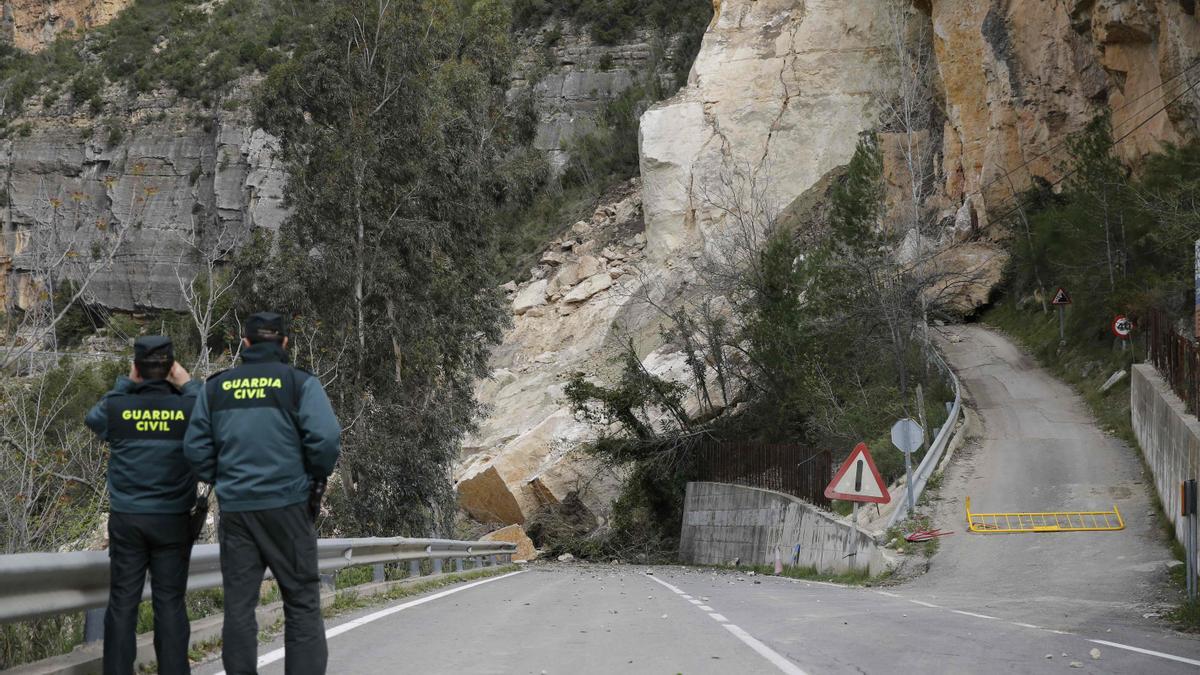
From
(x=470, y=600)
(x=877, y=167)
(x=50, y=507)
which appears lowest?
(x=470, y=600)

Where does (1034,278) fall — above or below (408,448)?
above

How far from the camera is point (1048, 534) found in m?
19.0

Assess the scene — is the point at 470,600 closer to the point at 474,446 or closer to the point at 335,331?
the point at 335,331

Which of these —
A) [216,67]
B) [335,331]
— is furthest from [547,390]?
[216,67]

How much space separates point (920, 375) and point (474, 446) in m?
19.3

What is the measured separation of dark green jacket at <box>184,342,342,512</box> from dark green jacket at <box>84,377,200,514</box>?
0.28 meters

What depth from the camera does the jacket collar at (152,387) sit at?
5883mm

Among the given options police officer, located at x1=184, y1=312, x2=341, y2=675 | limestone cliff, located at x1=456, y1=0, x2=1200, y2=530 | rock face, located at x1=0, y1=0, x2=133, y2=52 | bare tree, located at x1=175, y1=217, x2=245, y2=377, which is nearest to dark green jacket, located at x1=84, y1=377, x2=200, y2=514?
police officer, located at x1=184, y1=312, x2=341, y2=675

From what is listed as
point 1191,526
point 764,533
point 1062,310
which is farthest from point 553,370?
point 1191,526

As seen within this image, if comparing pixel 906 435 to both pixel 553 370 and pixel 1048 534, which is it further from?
pixel 553 370

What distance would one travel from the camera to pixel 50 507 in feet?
54.6

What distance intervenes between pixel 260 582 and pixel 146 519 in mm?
748

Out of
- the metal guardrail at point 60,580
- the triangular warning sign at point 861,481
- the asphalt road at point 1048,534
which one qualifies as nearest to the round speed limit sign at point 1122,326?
the asphalt road at point 1048,534

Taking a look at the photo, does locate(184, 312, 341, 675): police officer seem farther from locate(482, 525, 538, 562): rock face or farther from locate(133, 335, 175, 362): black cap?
locate(482, 525, 538, 562): rock face
